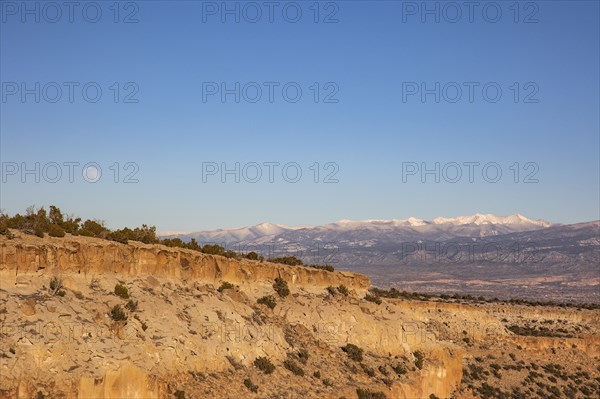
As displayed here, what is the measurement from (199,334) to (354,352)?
8.74m

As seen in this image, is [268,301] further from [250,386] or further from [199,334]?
[250,386]

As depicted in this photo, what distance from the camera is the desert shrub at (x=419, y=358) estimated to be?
33969 millimetres

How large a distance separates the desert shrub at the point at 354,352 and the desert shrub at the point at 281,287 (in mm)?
3628

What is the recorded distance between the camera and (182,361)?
23.8 metres

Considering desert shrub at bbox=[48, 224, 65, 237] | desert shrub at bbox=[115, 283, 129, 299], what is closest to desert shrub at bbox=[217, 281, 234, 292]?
desert shrub at bbox=[115, 283, 129, 299]

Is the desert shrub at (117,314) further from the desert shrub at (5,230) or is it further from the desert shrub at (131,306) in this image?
the desert shrub at (5,230)

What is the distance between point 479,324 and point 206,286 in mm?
30883

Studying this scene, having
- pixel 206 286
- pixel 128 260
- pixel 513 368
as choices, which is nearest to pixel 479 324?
pixel 513 368

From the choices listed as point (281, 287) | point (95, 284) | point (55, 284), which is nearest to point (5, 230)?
point (55, 284)

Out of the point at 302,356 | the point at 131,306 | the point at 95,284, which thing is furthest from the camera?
the point at 302,356

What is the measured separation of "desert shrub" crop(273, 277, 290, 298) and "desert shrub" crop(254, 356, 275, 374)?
644 cm

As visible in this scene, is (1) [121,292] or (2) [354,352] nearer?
(1) [121,292]

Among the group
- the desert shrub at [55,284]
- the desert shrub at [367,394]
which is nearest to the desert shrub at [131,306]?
the desert shrub at [55,284]

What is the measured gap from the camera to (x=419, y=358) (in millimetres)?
34656
